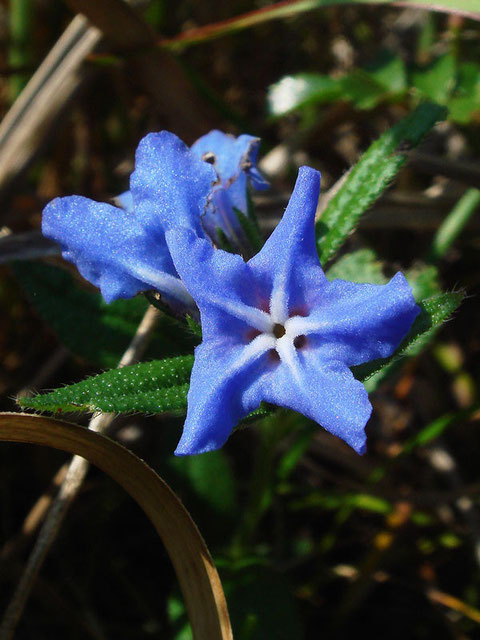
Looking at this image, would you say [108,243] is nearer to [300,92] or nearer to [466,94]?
[300,92]

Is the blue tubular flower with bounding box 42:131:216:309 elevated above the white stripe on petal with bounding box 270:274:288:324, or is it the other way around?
the blue tubular flower with bounding box 42:131:216:309

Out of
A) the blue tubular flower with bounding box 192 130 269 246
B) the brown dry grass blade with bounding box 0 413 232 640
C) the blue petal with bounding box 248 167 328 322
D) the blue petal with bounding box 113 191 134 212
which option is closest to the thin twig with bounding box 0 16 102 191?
the blue petal with bounding box 113 191 134 212

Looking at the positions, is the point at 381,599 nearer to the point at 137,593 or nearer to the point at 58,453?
the point at 137,593

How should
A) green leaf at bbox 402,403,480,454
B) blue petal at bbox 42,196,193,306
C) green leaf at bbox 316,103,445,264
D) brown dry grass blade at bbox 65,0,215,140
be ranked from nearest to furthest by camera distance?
blue petal at bbox 42,196,193,306 → green leaf at bbox 316,103,445,264 → green leaf at bbox 402,403,480,454 → brown dry grass blade at bbox 65,0,215,140

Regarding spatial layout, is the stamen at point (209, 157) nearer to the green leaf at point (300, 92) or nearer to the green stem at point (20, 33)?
the green leaf at point (300, 92)

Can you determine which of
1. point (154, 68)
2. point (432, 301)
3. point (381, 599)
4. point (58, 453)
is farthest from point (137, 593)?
point (154, 68)

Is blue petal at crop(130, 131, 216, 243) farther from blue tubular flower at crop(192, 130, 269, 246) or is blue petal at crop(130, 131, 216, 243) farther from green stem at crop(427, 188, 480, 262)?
green stem at crop(427, 188, 480, 262)

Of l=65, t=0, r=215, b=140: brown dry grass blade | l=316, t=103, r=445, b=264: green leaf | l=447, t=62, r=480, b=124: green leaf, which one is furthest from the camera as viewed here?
l=65, t=0, r=215, b=140: brown dry grass blade

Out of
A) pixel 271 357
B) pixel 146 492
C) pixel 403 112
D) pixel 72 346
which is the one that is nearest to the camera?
pixel 271 357

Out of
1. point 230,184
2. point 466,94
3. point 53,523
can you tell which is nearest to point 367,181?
point 230,184
